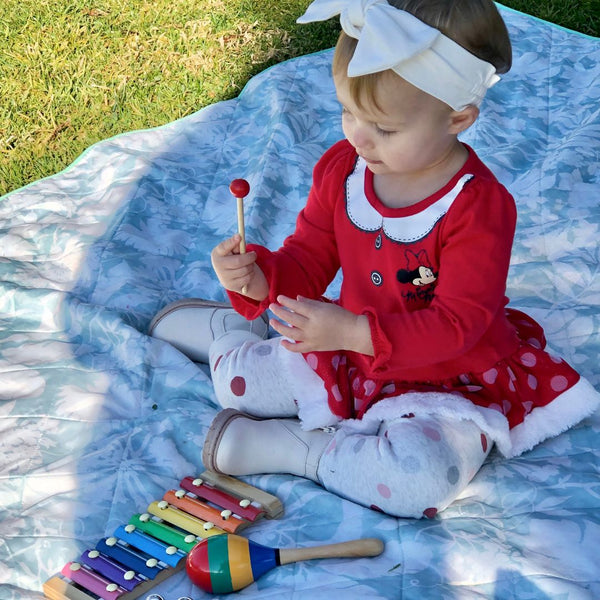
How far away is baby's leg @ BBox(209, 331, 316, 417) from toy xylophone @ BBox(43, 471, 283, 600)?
14 centimetres

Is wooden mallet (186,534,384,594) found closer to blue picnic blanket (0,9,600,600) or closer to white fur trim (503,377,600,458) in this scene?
blue picnic blanket (0,9,600,600)

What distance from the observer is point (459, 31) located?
40.0 inches

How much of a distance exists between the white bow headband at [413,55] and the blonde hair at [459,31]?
0.7 inches

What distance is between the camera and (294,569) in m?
1.12

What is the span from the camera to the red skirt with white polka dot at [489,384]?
1.26 m

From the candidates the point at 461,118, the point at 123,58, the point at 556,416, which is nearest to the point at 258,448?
the point at 556,416

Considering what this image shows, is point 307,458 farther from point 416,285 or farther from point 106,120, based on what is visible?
point 106,120

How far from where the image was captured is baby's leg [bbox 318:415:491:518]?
1.17 m

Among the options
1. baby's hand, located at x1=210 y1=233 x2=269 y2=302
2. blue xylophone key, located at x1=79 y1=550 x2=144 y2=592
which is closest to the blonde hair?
baby's hand, located at x1=210 y1=233 x2=269 y2=302

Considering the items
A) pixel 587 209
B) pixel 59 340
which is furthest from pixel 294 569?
pixel 587 209

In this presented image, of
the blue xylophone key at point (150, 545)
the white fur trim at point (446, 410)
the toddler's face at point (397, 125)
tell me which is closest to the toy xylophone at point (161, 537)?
the blue xylophone key at point (150, 545)

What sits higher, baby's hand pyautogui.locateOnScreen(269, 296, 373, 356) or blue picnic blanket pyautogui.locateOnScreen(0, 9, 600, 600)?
A: baby's hand pyautogui.locateOnScreen(269, 296, 373, 356)

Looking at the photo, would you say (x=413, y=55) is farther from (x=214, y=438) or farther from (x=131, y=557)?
(x=131, y=557)

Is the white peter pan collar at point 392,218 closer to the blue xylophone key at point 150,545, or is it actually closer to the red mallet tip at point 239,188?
the red mallet tip at point 239,188
